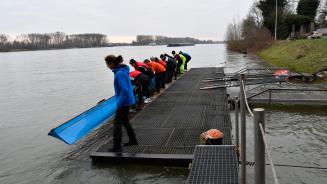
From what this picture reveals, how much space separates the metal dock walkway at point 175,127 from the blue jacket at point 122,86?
99 cm

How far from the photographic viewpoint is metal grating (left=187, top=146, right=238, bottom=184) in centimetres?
403

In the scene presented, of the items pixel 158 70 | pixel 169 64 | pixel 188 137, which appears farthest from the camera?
pixel 169 64

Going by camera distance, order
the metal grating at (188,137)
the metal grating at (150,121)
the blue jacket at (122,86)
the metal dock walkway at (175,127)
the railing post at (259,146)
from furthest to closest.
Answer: the metal grating at (150,121) → the metal grating at (188,137) → the metal dock walkway at (175,127) → the blue jacket at (122,86) → the railing post at (259,146)

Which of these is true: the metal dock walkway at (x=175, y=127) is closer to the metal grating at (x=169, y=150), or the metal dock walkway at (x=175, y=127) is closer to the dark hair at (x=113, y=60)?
the metal grating at (x=169, y=150)

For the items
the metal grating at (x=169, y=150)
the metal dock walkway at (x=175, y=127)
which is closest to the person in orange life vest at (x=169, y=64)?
the metal dock walkway at (x=175, y=127)

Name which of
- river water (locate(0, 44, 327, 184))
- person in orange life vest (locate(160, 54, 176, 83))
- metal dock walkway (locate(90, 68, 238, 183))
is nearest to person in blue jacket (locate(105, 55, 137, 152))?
metal dock walkway (locate(90, 68, 238, 183))

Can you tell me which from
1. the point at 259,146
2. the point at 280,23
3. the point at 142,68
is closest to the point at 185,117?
the point at 142,68

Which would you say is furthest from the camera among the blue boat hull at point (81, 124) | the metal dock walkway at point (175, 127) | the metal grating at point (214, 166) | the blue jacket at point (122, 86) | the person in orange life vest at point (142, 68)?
the person in orange life vest at point (142, 68)

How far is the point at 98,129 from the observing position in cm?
929

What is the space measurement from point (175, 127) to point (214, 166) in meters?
3.37

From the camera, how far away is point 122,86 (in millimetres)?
5852

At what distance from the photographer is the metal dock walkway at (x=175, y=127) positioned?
234 inches

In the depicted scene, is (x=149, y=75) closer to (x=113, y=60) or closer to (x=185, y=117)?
(x=185, y=117)

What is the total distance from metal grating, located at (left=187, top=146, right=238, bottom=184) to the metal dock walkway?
0.09ft
